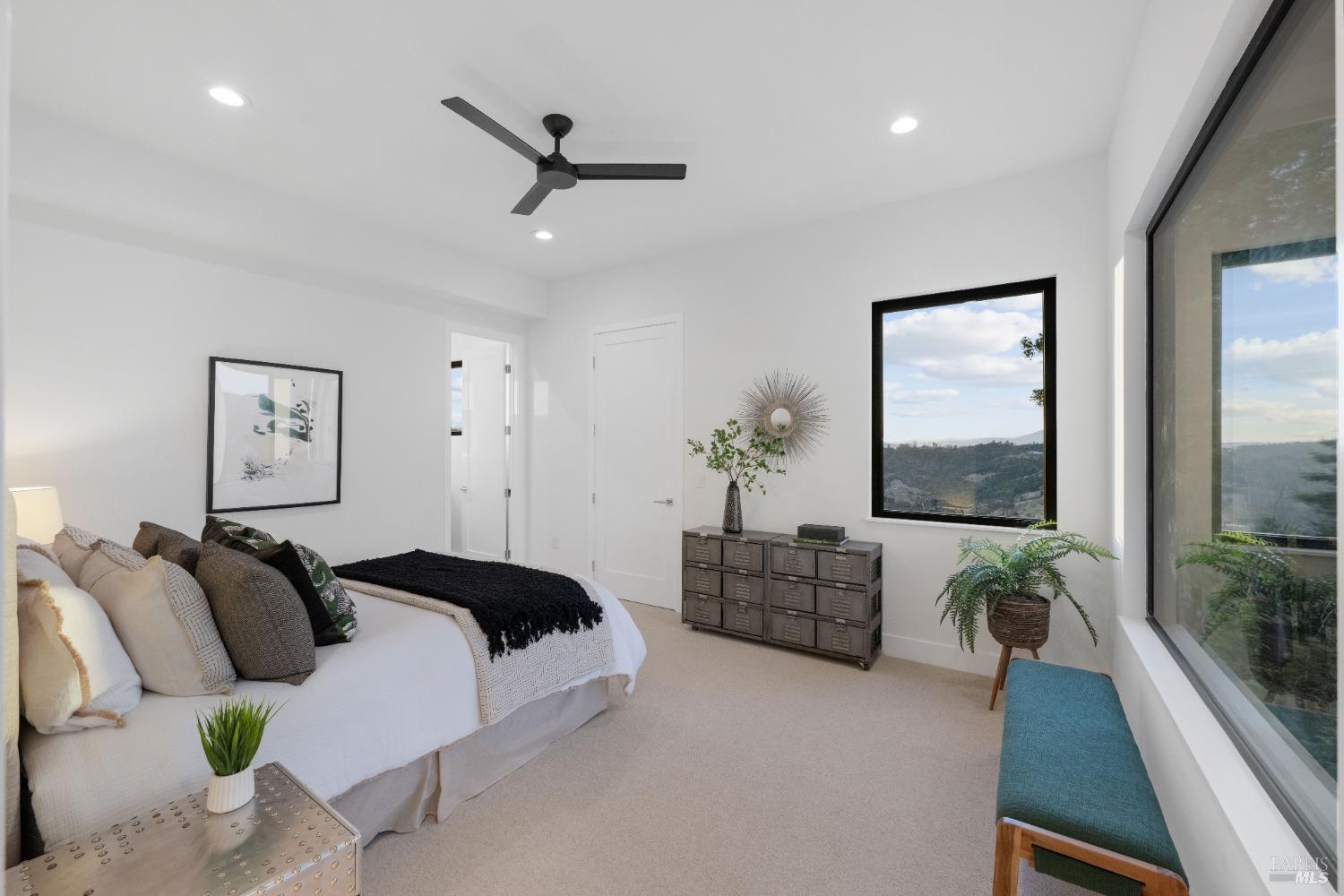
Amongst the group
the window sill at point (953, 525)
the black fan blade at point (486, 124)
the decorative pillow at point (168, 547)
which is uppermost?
the black fan blade at point (486, 124)

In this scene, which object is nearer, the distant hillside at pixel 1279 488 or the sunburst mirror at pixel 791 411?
the distant hillside at pixel 1279 488

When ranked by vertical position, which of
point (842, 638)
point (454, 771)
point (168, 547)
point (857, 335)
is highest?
point (857, 335)

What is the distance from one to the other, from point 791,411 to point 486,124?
251cm

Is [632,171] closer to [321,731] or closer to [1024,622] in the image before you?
[321,731]

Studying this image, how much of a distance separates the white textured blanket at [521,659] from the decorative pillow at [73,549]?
0.98 metres

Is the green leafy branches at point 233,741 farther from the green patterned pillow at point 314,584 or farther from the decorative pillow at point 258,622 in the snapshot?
the green patterned pillow at point 314,584

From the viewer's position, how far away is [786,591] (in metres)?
3.82

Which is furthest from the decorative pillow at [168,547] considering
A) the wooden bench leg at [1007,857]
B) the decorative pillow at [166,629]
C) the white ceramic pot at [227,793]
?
the wooden bench leg at [1007,857]

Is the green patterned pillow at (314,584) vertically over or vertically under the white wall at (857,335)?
under

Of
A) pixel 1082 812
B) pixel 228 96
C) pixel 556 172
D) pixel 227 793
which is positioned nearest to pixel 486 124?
pixel 556 172

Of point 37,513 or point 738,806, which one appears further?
point 37,513

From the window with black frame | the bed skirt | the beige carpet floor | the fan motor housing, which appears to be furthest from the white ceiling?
the beige carpet floor

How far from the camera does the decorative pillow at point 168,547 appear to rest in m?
2.10

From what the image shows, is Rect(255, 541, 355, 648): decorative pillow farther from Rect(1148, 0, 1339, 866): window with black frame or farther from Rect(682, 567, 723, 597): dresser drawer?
Rect(1148, 0, 1339, 866): window with black frame
